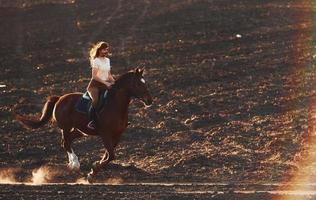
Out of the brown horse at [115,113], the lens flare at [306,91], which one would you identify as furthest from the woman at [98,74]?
the lens flare at [306,91]

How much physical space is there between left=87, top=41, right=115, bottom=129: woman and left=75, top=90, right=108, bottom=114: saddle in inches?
3.1

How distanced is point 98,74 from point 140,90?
3.13ft

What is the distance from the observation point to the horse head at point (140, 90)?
51.4ft

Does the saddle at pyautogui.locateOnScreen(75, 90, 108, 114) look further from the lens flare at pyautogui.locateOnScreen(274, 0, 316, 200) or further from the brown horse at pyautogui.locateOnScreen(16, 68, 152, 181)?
the lens flare at pyautogui.locateOnScreen(274, 0, 316, 200)

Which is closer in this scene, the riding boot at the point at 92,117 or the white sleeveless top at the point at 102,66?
the white sleeveless top at the point at 102,66

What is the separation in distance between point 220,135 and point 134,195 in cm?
748

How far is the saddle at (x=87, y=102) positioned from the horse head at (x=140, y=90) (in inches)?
24.7

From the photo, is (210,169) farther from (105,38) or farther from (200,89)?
(105,38)

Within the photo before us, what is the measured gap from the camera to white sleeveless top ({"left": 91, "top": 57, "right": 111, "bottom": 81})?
1572 cm

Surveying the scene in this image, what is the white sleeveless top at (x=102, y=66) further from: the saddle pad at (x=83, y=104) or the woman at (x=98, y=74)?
the saddle pad at (x=83, y=104)

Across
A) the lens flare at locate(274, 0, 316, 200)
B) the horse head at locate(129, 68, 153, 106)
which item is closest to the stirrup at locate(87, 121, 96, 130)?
the horse head at locate(129, 68, 153, 106)

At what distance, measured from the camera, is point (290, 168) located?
1700 centimetres

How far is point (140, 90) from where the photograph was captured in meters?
15.7

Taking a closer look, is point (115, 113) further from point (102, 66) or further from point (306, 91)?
point (306, 91)
